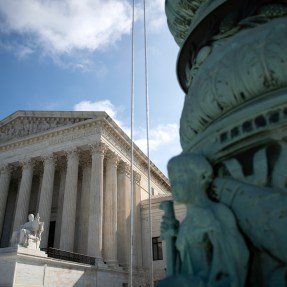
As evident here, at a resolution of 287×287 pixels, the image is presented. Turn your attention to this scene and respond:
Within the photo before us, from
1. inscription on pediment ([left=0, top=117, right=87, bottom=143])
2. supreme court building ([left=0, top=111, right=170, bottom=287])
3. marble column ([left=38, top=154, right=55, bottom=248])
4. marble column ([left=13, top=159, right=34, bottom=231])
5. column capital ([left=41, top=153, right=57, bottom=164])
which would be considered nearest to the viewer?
supreme court building ([left=0, top=111, right=170, bottom=287])

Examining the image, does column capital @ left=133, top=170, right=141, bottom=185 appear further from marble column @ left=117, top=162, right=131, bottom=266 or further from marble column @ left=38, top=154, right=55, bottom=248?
marble column @ left=38, top=154, right=55, bottom=248

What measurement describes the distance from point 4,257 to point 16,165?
1465cm

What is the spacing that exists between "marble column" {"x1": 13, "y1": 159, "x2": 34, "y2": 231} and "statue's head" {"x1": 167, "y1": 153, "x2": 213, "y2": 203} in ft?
87.5

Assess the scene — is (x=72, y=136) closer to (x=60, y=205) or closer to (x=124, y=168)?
(x=124, y=168)

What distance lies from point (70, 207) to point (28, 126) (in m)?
10.8

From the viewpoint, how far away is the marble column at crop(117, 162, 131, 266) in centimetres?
2755

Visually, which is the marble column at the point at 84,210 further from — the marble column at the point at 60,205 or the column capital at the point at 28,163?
the column capital at the point at 28,163

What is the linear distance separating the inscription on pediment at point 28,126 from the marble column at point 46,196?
3491mm

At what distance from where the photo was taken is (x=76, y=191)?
26641 mm

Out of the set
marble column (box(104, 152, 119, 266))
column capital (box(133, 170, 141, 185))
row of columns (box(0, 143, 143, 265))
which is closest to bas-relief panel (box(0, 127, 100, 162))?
row of columns (box(0, 143, 143, 265))

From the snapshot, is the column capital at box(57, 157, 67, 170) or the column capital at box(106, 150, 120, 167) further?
the column capital at box(57, 157, 67, 170)

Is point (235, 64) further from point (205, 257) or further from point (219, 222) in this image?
point (205, 257)

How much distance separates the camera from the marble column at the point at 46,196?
25.5 m

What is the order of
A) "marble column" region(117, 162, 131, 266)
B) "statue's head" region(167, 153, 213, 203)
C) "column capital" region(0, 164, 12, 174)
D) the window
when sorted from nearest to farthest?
1. "statue's head" region(167, 153, 213, 203)
2. "marble column" region(117, 162, 131, 266)
3. "column capital" region(0, 164, 12, 174)
4. the window
